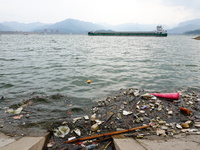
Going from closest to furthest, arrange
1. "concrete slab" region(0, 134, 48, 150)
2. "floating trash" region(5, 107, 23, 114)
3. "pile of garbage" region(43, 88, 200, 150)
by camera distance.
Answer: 1. "concrete slab" region(0, 134, 48, 150)
2. "pile of garbage" region(43, 88, 200, 150)
3. "floating trash" region(5, 107, 23, 114)

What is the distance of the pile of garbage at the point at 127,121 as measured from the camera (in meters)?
4.47

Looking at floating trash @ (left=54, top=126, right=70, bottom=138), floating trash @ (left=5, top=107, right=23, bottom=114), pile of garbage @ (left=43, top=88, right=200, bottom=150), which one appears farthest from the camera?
floating trash @ (left=5, top=107, right=23, bottom=114)

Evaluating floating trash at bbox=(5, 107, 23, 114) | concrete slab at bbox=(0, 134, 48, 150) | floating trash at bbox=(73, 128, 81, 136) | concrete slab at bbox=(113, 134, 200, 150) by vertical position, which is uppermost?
concrete slab at bbox=(0, 134, 48, 150)

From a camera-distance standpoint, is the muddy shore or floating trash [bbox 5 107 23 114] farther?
floating trash [bbox 5 107 23 114]

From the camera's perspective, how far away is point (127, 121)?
5516 millimetres

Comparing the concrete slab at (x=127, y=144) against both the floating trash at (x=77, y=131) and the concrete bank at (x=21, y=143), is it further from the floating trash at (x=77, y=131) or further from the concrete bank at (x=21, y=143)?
the concrete bank at (x=21, y=143)

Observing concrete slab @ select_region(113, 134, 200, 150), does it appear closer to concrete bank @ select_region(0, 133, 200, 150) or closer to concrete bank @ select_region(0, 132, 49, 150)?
concrete bank @ select_region(0, 133, 200, 150)

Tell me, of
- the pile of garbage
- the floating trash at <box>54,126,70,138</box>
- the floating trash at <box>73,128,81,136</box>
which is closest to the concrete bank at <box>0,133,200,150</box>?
the pile of garbage

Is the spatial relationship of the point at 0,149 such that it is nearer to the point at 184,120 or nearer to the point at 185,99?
the point at 184,120

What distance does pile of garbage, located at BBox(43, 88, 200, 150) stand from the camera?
447cm

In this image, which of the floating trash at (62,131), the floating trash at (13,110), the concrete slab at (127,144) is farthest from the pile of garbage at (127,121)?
the floating trash at (13,110)

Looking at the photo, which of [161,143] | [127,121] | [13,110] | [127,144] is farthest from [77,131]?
[13,110]

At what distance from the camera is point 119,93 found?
8391mm

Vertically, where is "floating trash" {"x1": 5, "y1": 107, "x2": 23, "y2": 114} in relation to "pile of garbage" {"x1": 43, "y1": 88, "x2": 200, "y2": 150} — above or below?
above
